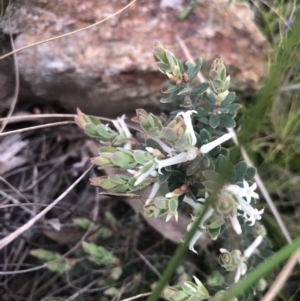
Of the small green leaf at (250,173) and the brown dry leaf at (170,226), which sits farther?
the brown dry leaf at (170,226)

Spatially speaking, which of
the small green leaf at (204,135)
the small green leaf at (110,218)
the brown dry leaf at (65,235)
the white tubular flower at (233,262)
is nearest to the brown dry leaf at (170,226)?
the small green leaf at (110,218)

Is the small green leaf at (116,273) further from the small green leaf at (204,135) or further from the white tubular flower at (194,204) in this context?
the small green leaf at (204,135)

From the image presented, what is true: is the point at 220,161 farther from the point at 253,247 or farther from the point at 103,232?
the point at 103,232

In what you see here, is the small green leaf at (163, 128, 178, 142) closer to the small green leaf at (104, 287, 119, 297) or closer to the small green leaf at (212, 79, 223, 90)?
the small green leaf at (212, 79, 223, 90)

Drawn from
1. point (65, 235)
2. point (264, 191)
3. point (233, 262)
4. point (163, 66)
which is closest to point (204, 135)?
point (163, 66)

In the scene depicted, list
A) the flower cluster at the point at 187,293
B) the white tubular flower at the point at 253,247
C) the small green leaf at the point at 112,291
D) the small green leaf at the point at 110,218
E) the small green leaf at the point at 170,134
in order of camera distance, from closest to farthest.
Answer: the small green leaf at the point at 170,134, the flower cluster at the point at 187,293, the white tubular flower at the point at 253,247, the small green leaf at the point at 112,291, the small green leaf at the point at 110,218

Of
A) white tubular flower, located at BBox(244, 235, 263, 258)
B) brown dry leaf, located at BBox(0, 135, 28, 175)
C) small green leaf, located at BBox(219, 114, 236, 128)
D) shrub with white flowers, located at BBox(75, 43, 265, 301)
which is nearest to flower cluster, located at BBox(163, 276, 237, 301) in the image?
shrub with white flowers, located at BBox(75, 43, 265, 301)

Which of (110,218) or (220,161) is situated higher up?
(220,161)
